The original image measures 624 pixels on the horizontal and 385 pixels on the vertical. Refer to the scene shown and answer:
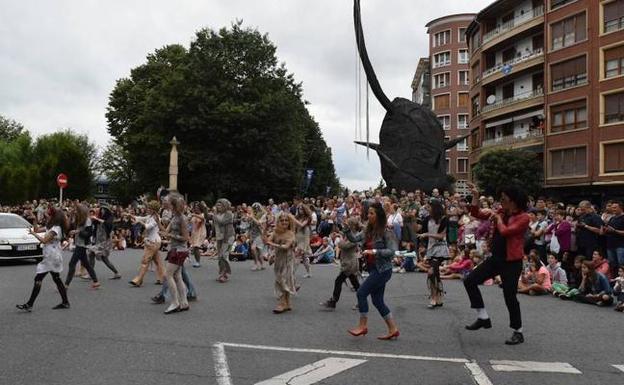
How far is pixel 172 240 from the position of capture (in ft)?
32.5

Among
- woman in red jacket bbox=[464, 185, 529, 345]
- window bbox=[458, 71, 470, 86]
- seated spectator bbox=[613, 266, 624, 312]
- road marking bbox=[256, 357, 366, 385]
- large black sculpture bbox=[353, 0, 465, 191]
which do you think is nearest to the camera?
road marking bbox=[256, 357, 366, 385]

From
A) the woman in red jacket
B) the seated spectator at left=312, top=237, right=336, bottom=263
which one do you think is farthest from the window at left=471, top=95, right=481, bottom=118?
the woman in red jacket

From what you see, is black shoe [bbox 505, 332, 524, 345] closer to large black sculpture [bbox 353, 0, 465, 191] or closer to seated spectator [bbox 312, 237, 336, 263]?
seated spectator [bbox 312, 237, 336, 263]

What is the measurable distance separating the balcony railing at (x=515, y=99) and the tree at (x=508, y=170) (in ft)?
18.5

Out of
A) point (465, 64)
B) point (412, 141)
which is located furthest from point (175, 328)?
point (465, 64)

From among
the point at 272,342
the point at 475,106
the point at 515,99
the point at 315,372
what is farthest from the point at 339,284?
the point at 475,106

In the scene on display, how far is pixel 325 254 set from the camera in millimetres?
18672

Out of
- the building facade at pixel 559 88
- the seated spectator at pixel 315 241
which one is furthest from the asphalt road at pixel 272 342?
the building facade at pixel 559 88

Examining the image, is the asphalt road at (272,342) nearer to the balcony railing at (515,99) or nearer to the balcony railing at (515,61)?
the balcony railing at (515,99)

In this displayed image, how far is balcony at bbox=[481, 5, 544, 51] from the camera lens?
4347cm

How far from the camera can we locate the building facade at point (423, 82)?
275 feet

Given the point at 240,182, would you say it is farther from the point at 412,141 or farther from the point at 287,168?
the point at 412,141

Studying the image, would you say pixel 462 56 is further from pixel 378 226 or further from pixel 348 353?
pixel 348 353

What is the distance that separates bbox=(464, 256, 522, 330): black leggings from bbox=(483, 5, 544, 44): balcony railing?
40.3 m
